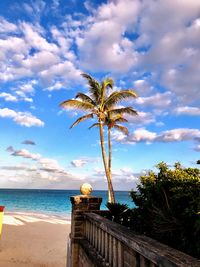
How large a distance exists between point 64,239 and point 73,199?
1054cm

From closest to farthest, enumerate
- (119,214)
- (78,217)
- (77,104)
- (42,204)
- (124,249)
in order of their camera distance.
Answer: (124,249) → (119,214) → (78,217) → (77,104) → (42,204)

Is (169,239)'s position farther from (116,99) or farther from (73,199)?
(116,99)

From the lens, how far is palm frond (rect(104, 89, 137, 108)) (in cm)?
2023

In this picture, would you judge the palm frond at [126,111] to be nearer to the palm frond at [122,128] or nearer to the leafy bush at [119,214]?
the palm frond at [122,128]

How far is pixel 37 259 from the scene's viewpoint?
11.2m

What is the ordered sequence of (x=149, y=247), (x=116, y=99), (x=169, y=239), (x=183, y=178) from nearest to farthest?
(x=149, y=247) → (x=169, y=239) → (x=183, y=178) → (x=116, y=99)

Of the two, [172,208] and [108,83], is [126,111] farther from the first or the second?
[172,208]

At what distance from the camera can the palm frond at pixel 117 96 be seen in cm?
2023

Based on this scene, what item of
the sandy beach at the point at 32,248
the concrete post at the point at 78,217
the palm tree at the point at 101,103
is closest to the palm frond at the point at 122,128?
the palm tree at the point at 101,103

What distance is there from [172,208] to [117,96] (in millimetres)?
16741

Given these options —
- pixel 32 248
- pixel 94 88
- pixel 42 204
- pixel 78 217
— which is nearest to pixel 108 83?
pixel 94 88

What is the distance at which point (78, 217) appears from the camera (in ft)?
21.6

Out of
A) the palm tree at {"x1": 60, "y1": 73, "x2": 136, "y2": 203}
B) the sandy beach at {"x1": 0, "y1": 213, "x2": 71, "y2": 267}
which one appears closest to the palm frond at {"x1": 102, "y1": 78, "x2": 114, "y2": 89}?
the palm tree at {"x1": 60, "y1": 73, "x2": 136, "y2": 203}

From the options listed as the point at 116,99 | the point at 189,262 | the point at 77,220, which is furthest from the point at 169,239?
the point at 116,99
